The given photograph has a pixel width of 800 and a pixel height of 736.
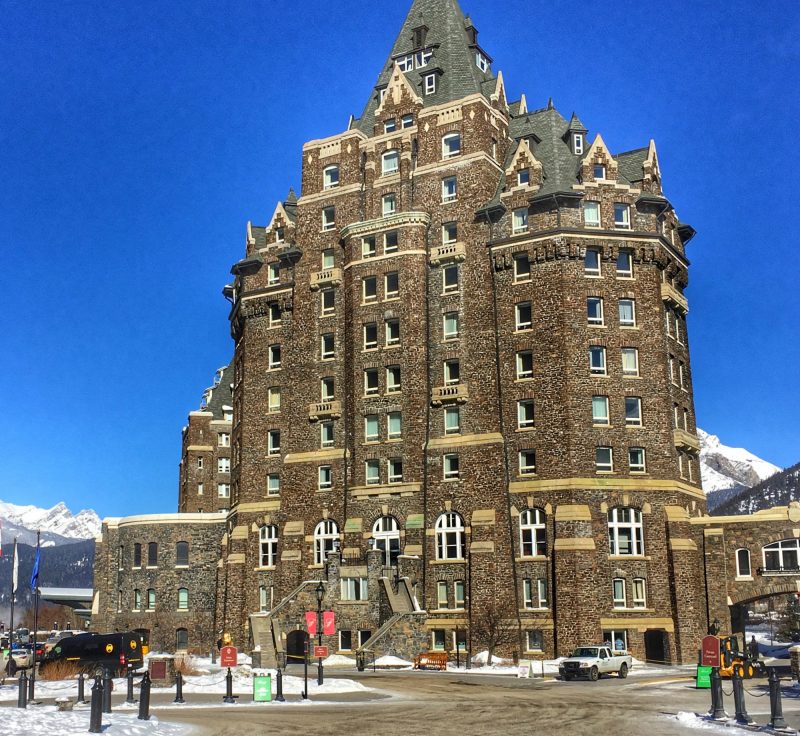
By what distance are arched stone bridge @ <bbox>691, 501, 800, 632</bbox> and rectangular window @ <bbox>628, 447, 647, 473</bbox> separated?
4459mm

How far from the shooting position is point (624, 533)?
62.6 meters

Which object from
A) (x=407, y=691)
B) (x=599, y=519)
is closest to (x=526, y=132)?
(x=599, y=519)

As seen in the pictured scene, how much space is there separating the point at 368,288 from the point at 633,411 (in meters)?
20.5

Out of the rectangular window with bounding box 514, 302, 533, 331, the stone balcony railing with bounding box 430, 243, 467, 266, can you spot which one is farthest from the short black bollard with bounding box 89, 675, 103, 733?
the stone balcony railing with bounding box 430, 243, 467, 266

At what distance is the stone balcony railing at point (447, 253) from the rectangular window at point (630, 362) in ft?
41.5

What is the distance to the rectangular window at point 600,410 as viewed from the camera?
64.4m

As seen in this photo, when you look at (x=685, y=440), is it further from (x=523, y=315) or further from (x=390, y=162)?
(x=390, y=162)

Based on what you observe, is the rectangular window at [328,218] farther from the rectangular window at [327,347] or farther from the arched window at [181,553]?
the arched window at [181,553]

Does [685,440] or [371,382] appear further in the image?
[371,382]

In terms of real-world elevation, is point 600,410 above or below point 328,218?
below

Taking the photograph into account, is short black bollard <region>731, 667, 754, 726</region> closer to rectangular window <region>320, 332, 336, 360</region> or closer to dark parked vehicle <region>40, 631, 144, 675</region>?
dark parked vehicle <region>40, 631, 144, 675</region>

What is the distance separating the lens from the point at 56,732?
2430 cm

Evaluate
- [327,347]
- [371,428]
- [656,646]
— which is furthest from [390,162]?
[656,646]

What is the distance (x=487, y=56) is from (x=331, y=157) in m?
15.6
